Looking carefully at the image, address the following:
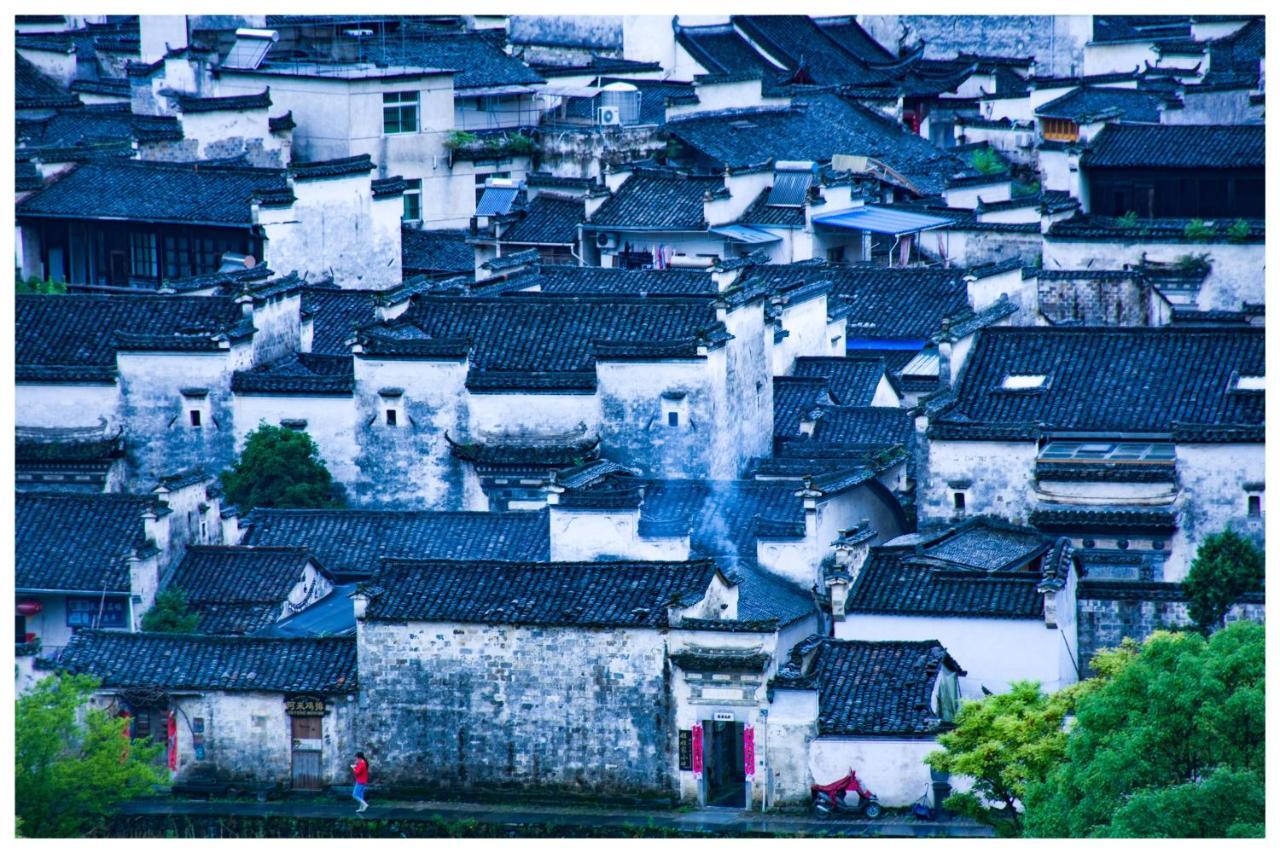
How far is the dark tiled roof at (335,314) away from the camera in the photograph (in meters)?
57.1

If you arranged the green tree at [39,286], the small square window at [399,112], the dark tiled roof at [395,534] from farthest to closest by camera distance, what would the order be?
the small square window at [399,112] → the green tree at [39,286] → the dark tiled roof at [395,534]

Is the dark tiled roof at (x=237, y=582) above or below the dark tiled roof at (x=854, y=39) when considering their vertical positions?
below

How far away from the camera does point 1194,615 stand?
42.9m

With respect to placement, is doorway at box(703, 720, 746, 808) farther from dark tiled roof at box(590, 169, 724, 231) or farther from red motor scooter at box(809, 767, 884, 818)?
dark tiled roof at box(590, 169, 724, 231)

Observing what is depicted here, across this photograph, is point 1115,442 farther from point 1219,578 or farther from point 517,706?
point 517,706

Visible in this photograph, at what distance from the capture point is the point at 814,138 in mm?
77375

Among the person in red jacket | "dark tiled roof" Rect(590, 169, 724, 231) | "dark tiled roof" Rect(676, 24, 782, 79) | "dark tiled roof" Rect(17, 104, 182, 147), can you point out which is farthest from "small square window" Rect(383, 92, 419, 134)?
the person in red jacket

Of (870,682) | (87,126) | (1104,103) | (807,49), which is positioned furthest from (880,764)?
(807,49)

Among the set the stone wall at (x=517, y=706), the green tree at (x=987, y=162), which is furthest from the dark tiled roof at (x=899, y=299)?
the stone wall at (x=517, y=706)

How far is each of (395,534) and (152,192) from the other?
67.4 ft

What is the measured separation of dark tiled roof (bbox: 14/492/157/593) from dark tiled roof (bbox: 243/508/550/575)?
2.65 metres

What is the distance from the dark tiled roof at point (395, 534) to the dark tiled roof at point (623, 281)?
1370cm

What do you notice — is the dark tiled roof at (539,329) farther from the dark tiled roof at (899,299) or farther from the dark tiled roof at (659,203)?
the dark tiled roof at (659,203)

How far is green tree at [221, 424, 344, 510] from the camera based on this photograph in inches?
1999
